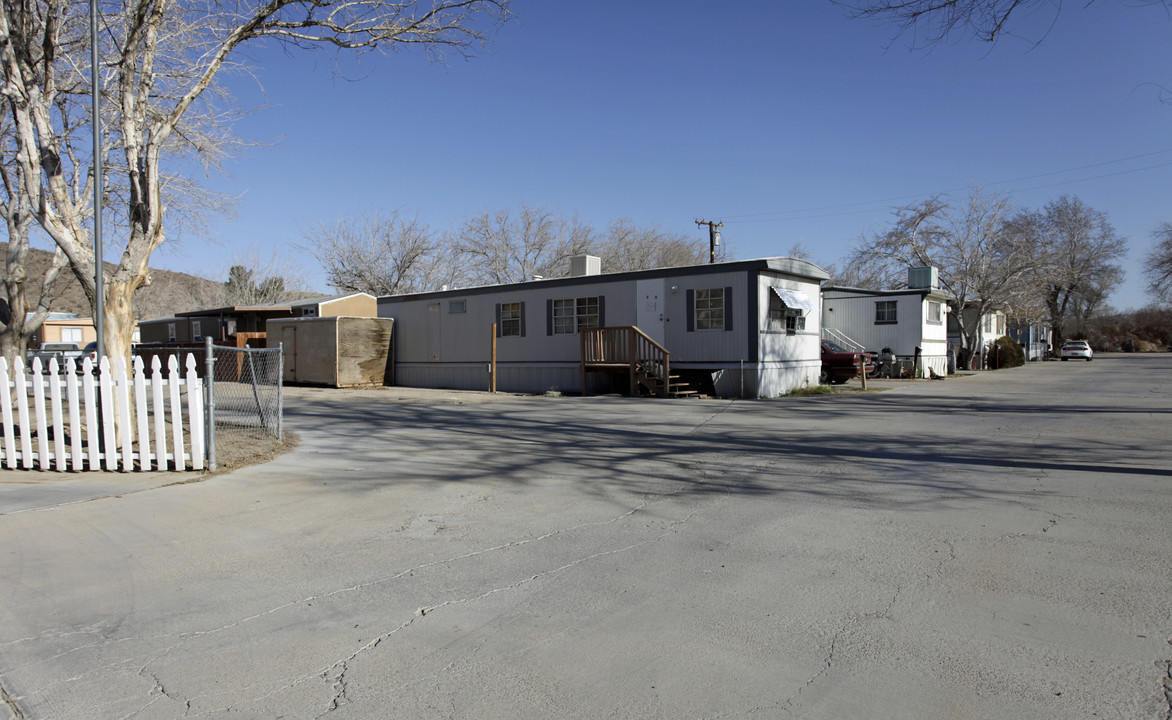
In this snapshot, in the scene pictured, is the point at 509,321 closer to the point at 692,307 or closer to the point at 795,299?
the point at 692,307

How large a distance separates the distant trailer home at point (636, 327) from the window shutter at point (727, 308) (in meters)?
0.03

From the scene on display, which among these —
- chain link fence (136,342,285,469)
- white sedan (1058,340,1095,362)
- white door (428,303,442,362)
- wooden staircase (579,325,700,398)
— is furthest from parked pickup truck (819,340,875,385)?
white sedan (1058,340,1095,362)

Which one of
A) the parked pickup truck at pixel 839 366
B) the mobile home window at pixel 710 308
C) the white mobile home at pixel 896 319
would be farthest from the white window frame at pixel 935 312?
the mobile home window at pixel 710 308

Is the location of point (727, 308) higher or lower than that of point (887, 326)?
higher

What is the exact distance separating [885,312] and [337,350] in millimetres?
20959

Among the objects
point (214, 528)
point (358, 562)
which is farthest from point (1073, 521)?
point (214, 528)

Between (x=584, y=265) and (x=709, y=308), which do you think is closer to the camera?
(x=709, y=308)

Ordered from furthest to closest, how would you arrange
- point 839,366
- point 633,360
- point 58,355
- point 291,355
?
point 291,355 < point 839,366 < point 633,360 < point 58,355

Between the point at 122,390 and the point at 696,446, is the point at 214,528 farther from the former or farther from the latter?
the point at 696,446

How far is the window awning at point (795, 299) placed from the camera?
18.8 meters

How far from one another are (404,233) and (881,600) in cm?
3927

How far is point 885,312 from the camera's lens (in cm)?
2966

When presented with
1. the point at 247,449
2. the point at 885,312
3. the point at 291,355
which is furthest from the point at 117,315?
the point at 885,312

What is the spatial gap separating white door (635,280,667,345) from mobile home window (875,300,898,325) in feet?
46.6
